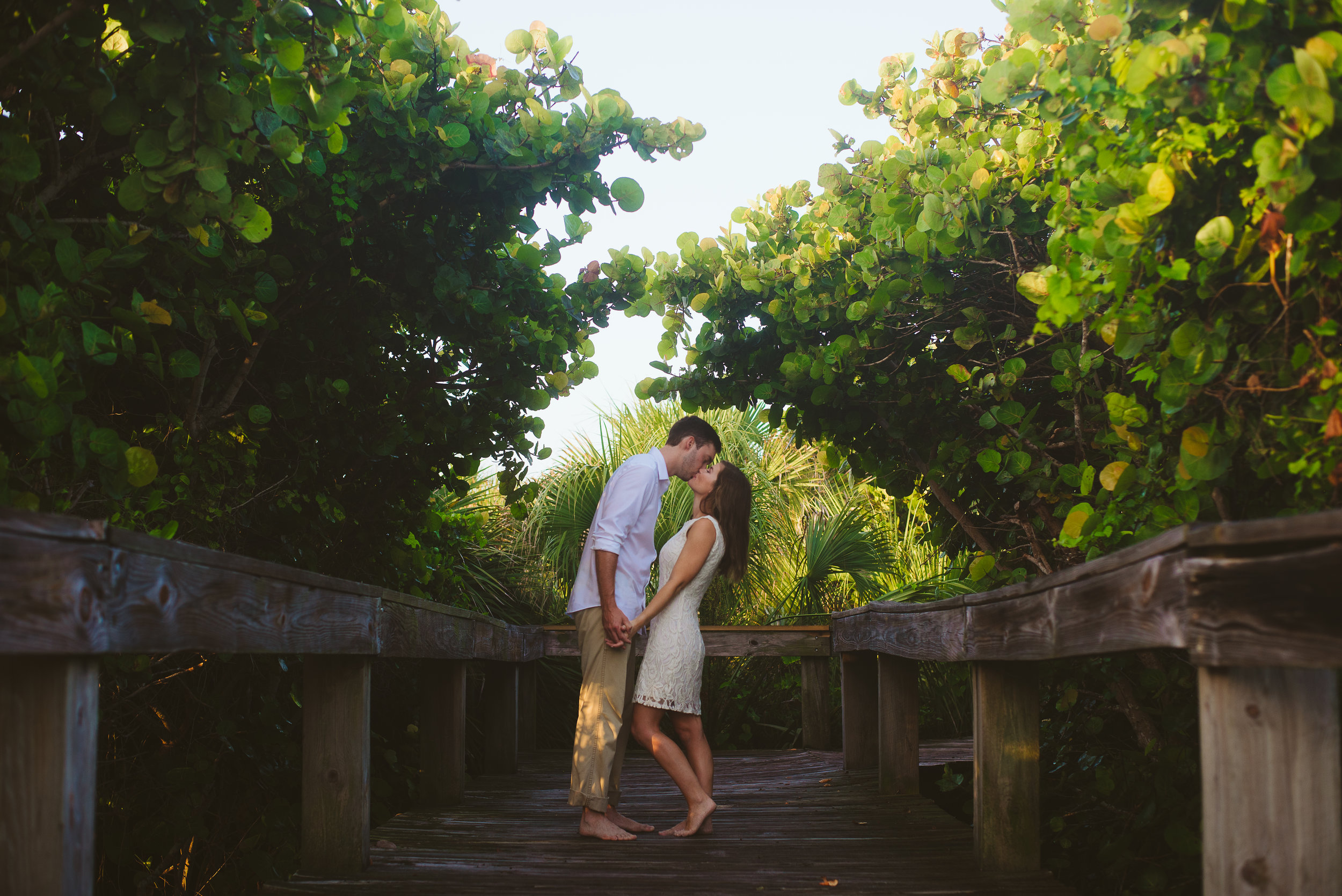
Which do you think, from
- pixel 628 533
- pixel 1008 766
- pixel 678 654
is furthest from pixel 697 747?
pixel 1008 766

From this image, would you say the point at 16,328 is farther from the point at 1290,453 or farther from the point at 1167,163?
the point at 1290,453

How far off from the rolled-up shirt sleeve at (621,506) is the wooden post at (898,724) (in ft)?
5.12

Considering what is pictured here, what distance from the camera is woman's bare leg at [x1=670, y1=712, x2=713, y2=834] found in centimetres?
436

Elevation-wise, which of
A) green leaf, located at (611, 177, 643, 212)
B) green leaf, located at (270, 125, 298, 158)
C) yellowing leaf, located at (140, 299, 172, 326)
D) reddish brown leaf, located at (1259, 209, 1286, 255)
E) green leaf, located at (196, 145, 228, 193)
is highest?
green leaf, located at (611, 177, 643, 212)

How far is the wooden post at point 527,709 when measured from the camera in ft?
25.3

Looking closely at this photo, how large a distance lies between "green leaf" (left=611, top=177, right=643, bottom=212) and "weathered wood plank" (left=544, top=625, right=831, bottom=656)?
3817mm

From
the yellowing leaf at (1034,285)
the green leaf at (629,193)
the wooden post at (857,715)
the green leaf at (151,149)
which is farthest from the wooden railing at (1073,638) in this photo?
the wooden post at (857,715)

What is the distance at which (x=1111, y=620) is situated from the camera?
7.06 feet

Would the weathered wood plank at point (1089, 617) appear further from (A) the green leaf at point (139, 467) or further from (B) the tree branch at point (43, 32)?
(B) the tree branch at point (43, 32)

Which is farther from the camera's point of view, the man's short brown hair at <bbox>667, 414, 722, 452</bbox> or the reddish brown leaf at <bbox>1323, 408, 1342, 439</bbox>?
the man's short brown hair at <bbox>667, 414, 722, 452</bbox>

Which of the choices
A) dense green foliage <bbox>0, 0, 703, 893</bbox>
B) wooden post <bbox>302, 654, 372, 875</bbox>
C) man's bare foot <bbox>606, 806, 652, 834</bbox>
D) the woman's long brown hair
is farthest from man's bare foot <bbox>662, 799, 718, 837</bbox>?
dense green foliage <bbox>0, 0, 703, 893</bbox>

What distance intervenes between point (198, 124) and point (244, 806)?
11.7 ft

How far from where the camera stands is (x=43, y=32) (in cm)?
237

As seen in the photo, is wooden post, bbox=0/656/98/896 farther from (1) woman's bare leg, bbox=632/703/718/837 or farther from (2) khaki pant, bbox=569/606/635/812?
(1) woman's bare leg, bbox=632/703/718/837
